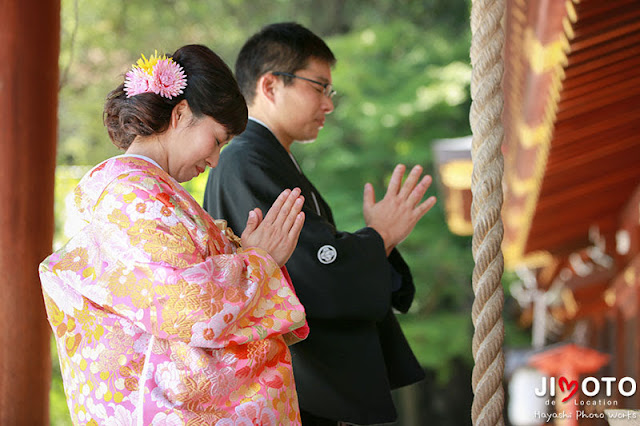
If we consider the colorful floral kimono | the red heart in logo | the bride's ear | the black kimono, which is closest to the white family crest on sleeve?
the black kimono

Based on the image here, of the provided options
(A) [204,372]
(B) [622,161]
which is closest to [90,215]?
(A) [204,372]

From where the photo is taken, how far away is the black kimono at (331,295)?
1.77 m

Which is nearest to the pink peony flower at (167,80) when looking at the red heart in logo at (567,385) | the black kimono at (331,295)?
the black kimono at (331,295)

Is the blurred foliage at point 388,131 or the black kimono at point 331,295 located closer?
the black kimono at point 331,295

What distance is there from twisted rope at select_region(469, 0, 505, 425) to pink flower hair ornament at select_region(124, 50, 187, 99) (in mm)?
552

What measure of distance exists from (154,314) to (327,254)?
24.4 inches

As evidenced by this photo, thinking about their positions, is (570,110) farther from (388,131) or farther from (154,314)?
(388,131)

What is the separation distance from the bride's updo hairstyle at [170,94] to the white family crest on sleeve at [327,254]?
1.42 feet

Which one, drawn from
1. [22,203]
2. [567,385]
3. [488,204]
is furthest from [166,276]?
[567,385]

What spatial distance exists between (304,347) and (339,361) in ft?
0.30

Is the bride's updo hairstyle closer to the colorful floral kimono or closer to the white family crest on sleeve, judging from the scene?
the colorful floral kimono

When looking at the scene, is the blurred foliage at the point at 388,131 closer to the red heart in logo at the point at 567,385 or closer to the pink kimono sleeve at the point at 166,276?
the red heart in logo at the point at 567,385

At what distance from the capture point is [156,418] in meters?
1.26

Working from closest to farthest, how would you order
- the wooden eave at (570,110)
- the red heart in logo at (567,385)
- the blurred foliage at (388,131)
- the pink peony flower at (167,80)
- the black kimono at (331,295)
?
the pink peony flower at (167,80)
the black kimono at (331,295)
the wooden eave at (570,110)
the red heart in logo at (567,385)
the blurred foliage at (388,131)
